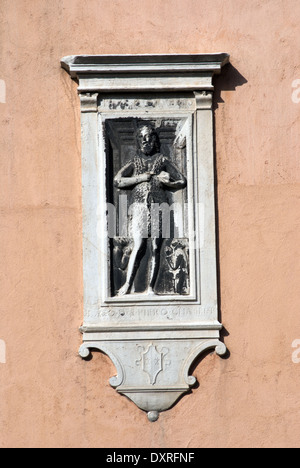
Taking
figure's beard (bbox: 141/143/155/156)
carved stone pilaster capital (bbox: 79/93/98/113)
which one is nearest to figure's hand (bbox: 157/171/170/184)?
figure's beard (bbox: 141/143/155/156)

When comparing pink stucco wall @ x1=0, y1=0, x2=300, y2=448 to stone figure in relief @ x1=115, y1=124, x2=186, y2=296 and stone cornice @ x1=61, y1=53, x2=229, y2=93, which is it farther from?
stone figure in relief @ x1=115, y1=124, x2=186, y2=296

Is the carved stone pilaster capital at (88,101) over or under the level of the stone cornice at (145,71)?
under

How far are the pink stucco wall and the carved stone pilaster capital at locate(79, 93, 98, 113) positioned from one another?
0.26 feet

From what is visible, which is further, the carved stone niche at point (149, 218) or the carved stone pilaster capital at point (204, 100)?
the carved stone pilaster capital at point (204, 100)

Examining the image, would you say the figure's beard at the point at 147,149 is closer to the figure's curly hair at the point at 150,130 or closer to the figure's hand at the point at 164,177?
the figure's curly hair at the point at 150,130

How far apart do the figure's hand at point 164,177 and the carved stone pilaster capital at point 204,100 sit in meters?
0.51

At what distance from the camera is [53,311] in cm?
784

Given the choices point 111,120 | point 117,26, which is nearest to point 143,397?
point 111,120

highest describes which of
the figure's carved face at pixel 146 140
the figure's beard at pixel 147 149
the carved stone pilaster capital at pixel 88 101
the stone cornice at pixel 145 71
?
the stone cornice at pixel 145 71

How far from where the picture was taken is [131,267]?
7.88 meters

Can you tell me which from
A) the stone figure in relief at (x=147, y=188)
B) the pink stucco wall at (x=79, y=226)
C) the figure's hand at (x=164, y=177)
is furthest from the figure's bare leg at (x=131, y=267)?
the figure's hand at (x=164, y=177)

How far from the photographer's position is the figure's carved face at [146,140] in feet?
26.1

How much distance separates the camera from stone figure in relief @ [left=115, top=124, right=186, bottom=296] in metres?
7.89

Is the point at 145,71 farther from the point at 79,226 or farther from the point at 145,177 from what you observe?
the point at 79,226
